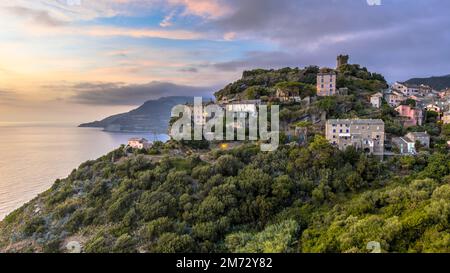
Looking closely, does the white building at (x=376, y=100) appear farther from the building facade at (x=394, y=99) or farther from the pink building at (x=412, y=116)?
the building facade at (x=394, y=99)

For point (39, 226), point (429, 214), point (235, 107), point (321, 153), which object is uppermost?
point (235, 107)

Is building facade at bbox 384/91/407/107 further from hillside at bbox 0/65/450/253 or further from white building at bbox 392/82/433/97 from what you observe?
hillside at bbox 0/65/450/253

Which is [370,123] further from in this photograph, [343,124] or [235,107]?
[235,107]

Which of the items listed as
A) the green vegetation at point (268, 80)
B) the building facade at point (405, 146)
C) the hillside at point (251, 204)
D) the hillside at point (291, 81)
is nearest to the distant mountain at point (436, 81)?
the hillside at point (291, 81)

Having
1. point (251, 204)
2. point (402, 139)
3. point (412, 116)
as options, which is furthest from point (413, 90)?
point (251, 204)

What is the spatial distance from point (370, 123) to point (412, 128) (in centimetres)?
445

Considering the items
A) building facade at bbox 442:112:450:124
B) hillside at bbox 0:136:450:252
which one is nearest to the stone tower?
building facade at bbox 442:112:450:124

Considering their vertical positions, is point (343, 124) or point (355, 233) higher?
point (343, 124)

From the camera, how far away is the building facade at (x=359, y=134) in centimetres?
1422

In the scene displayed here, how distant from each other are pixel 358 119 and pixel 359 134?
3.12 ft
